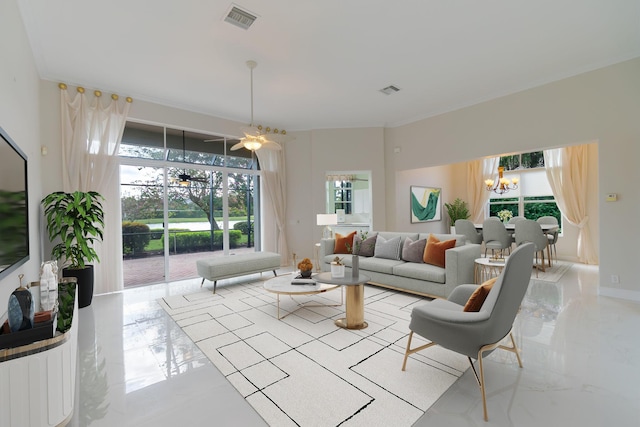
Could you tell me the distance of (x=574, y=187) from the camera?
6457 millimetres

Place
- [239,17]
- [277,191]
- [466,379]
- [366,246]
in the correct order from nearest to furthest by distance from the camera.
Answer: [466,379], [239,17], [366,246], [277,191]

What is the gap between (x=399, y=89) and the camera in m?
4.89

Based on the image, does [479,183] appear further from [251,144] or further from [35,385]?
[35,385]

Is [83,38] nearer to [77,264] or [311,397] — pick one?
[77,264]

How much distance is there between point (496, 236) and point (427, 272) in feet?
9.69

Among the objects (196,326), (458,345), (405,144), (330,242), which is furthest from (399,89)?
(196,326)

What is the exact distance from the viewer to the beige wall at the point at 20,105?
2229 millimetres

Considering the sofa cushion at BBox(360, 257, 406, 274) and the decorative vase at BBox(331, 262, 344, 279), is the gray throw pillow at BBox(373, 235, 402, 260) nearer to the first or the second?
the sofa cushion at BBox(360, 257, 406, 274)

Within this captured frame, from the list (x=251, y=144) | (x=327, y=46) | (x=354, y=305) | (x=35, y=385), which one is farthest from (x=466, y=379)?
(x=327, y=46)

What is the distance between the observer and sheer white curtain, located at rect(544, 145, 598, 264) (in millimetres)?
6328

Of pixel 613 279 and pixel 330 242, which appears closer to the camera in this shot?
pixel 613 279

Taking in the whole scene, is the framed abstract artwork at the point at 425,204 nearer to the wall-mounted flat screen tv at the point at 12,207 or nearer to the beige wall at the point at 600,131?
the beige wall at the point at 600,131

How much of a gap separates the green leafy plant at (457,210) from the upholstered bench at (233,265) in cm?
562

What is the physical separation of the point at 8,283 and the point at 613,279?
6.91m
